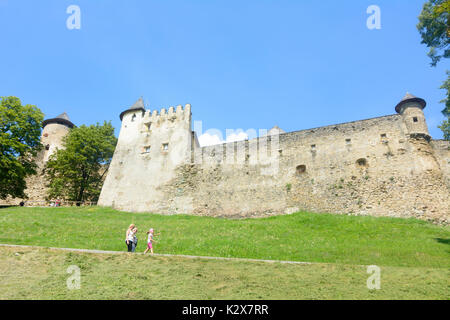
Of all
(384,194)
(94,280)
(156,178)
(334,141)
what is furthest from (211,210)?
(94,280)

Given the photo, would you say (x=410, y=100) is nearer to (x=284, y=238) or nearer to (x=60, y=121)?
(x=284, y=238)

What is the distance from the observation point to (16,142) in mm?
28109

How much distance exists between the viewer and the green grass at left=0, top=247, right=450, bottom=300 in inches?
299

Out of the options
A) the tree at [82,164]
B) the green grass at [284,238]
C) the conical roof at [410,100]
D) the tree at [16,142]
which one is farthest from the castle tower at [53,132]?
the conical roof at [410,100]

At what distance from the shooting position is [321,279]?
29.0ft

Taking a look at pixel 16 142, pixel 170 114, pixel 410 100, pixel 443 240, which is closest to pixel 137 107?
pixel 170 114

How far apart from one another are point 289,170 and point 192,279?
18189 millimetres

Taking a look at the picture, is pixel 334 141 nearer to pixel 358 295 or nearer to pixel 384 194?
pixel 384 194

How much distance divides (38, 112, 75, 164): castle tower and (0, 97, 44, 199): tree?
33.1 ft

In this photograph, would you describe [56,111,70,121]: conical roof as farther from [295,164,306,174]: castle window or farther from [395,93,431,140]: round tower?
[395,93,431,140]: round tower

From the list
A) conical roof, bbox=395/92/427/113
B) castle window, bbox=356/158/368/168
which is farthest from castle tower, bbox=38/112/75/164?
conical roof, bbox=395/92/427/113

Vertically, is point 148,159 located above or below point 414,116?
below

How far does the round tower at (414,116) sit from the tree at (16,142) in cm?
3258
